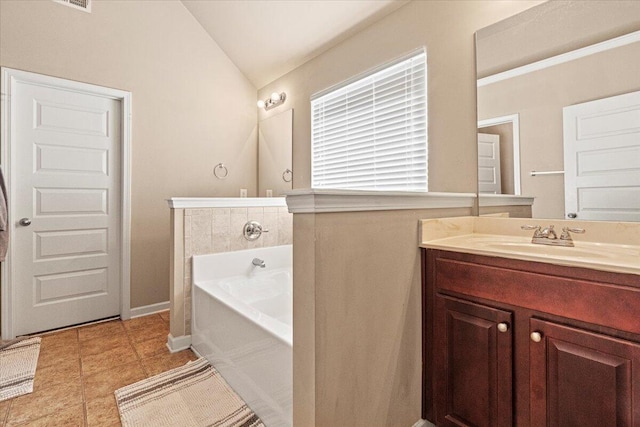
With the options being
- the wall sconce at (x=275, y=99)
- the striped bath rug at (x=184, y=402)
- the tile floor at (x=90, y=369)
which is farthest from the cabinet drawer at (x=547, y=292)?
the wall sconce at (x=275, y=99)

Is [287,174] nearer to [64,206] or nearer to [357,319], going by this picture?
[64,206]

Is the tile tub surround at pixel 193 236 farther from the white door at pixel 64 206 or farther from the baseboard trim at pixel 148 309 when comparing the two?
the white door at pixel 64 206

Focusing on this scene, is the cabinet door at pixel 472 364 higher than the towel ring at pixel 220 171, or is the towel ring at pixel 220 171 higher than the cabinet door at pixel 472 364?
the towel ring at pixel 220 171

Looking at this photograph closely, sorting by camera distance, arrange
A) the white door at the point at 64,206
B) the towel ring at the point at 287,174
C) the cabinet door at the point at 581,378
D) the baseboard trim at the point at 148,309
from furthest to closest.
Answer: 1. the towel ring at the point at 287,174
2. the baseboard trim at the point at 148,309
3. the white door at the point at 64,206
4. the cabinet door at the point at 581,378

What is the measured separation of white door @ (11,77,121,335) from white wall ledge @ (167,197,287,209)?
3.55 ft

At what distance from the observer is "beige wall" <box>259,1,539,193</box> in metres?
1.84

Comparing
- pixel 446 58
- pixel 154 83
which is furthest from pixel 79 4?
pixel 446 58

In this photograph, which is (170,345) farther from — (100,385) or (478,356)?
(478,356)

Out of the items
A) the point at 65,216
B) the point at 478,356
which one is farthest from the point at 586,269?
the point at 65,216

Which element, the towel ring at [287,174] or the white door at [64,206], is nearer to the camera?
the white door at [64,206]

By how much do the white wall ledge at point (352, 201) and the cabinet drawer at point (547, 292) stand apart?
28 cm

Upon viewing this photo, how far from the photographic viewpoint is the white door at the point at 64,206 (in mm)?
2463

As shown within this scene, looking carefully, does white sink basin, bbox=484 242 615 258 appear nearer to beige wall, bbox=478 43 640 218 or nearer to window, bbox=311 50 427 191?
beige wall, bbox=478 43 640 218

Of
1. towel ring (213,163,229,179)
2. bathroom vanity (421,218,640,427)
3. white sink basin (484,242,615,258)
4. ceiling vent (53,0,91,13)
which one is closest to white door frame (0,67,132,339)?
ceiling vent (53,0,91,13)
